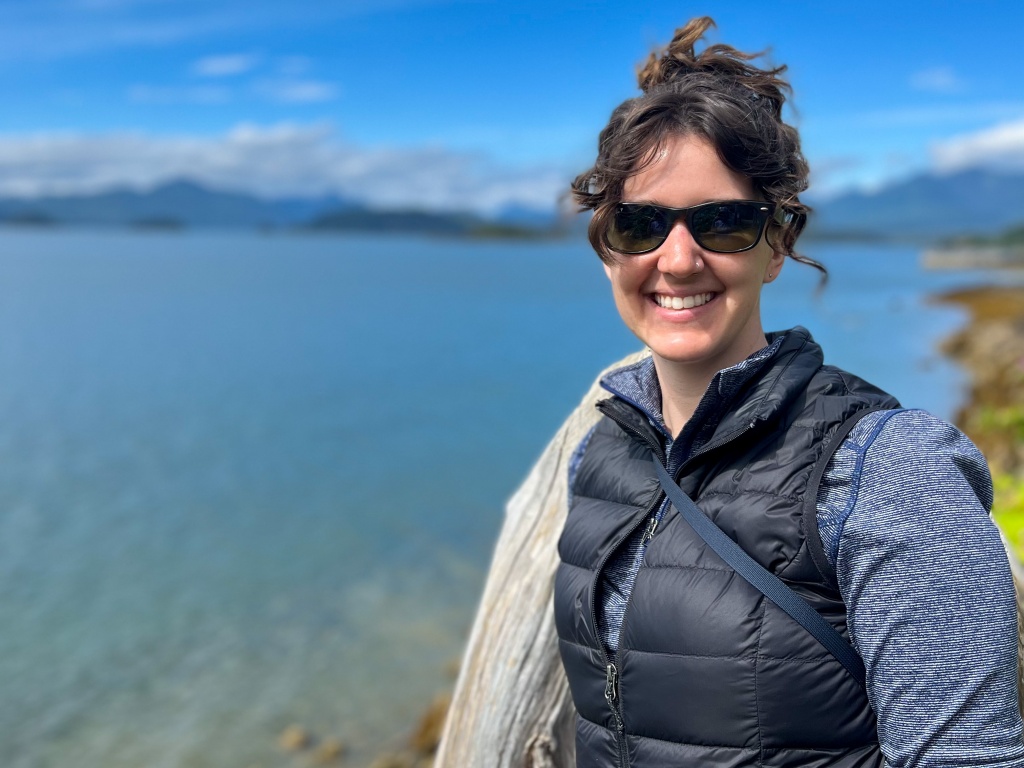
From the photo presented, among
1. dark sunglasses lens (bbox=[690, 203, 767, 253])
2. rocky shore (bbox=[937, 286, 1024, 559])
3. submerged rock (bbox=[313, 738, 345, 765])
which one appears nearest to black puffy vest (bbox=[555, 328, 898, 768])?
dark sunglasses lens (bbox=[690, 203, 767, 253])

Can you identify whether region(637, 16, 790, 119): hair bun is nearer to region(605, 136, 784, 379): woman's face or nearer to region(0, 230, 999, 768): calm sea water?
region(605, 136, 784, 379): woman's face

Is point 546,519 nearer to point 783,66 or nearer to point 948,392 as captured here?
point 783,66

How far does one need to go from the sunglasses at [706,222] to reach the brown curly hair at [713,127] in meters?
0.06

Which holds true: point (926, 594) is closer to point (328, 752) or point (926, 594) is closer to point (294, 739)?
point (328, 752)

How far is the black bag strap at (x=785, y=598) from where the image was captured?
6.47 feet

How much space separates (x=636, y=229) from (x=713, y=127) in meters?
0.34

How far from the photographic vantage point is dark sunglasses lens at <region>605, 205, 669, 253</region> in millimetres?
2373

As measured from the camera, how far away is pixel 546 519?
313 cm

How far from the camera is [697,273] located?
7.75ft

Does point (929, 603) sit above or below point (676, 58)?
below

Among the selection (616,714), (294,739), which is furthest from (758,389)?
(294,739)

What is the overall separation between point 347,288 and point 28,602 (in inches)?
2942

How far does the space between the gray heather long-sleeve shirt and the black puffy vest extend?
0.09m

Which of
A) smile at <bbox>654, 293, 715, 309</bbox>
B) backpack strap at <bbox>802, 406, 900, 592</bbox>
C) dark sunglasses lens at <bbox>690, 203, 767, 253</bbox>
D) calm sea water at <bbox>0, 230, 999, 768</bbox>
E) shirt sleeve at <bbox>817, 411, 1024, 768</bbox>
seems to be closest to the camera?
shirt sleeve at <bbox>817, 411, 1024, 768</bbox>
